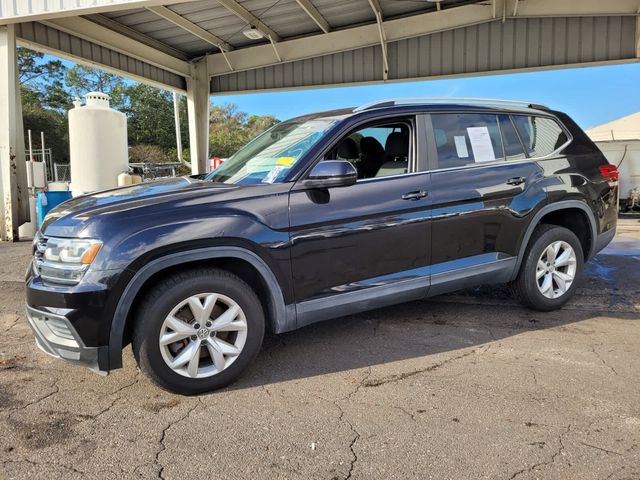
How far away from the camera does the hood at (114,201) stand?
3.13m

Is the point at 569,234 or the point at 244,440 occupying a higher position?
the point at 569,234

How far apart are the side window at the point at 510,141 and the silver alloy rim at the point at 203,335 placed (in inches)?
112

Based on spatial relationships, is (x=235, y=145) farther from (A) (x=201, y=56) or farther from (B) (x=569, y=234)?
(B) (x=569, y=234)

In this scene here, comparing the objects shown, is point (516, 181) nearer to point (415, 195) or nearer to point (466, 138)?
point (466, 138)

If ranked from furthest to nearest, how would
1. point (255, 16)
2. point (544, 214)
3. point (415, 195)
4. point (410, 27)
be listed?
point (410, 27) → point (255, 16) → point (544, 214) → point (415, 195)

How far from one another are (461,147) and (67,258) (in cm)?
313

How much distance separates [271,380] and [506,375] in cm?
163

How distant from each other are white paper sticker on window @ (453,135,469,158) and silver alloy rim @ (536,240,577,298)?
48.5 inches

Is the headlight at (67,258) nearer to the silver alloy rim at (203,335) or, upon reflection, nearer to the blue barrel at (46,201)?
the silver alloy rim at (203,335)

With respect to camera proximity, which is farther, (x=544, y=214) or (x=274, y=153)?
(x=544, y=214)

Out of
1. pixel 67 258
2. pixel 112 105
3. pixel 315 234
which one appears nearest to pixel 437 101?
pixel 315 234

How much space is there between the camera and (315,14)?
12.6 metres

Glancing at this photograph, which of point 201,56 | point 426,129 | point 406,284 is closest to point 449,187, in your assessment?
point 426,129

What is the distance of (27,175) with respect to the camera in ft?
34.4
